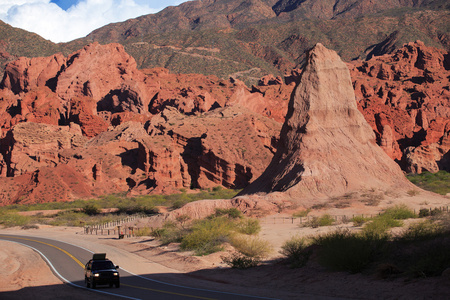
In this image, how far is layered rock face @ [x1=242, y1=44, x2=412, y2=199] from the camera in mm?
35906

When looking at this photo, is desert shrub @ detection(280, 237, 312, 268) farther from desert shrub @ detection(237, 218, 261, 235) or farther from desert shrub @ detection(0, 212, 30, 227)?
desert shrub @ detection(0, 212, 30, 227)

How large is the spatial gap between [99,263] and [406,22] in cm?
18568

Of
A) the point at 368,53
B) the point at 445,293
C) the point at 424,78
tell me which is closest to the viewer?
the point at 445,293

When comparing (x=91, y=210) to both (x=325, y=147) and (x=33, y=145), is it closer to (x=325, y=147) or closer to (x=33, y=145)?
(x=33, y=145)

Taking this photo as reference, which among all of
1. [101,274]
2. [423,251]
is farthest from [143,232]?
[423,251]

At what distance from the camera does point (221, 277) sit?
17.1 m

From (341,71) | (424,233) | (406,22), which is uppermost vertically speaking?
(406,22)

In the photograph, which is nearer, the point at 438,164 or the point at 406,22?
the point at 438,164

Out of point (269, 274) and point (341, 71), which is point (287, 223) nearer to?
point (269, 274)

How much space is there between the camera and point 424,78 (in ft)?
367

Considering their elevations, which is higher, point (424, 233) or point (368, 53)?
point (368, 53)

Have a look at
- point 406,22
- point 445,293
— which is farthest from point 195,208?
point 406,22

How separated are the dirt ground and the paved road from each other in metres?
0.48

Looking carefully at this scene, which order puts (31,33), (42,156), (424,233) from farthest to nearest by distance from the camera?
(31,33), (42,156), (424,233)
